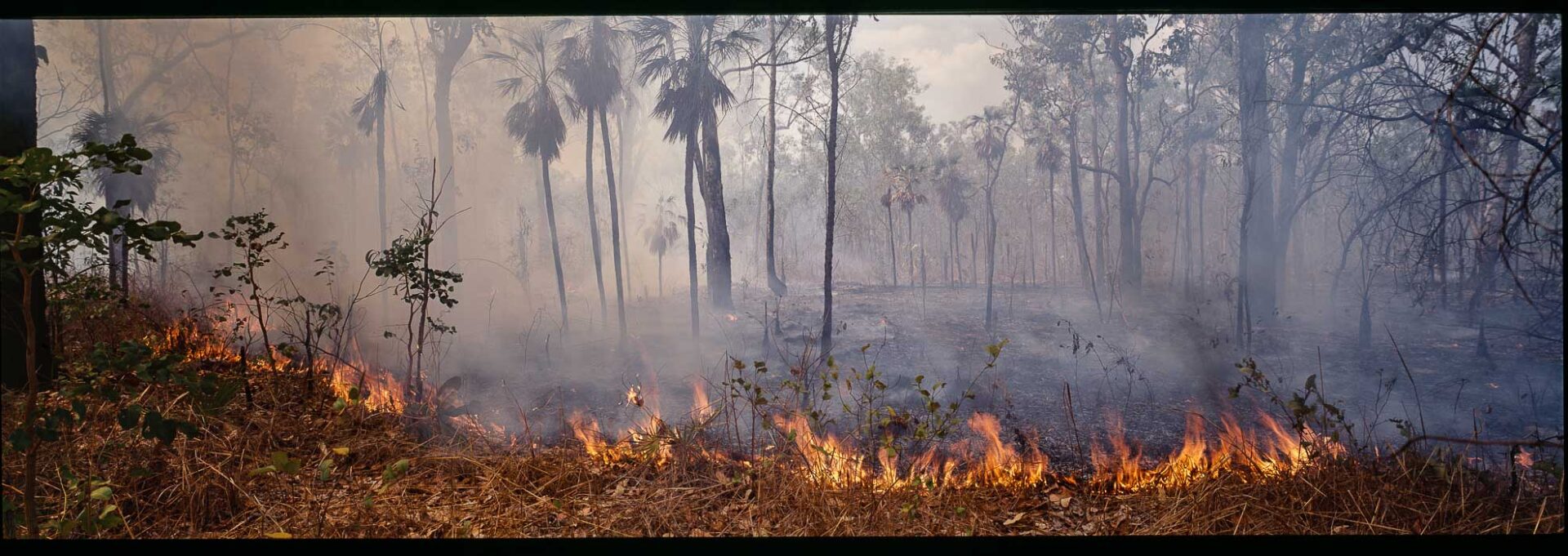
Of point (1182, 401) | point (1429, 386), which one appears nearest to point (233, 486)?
point (1182, 401)

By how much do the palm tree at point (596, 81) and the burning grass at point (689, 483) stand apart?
75 cm

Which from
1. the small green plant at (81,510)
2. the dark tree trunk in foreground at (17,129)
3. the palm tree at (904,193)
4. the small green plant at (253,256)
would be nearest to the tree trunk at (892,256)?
the palm tree at (904,193)

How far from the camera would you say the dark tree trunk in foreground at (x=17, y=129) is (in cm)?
308

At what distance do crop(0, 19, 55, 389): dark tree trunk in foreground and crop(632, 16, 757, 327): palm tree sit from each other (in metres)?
2.57

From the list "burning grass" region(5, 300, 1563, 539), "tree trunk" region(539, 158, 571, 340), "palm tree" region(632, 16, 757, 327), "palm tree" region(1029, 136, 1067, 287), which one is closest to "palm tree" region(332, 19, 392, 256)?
"tree trunk" region(539, 158, 571, 340)

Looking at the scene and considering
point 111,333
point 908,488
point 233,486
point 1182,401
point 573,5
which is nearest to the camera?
point 573,5

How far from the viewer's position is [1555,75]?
2.99 metres

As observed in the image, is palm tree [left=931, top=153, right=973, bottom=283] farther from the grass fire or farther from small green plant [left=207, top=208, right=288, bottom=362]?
small green plant [left=207, top=208, right=288, bottom=362]

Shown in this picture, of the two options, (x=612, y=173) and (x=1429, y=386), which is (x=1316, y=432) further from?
(x=612, y=173)

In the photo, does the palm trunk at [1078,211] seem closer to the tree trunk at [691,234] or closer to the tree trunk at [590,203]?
the tree trunk at [691,234]

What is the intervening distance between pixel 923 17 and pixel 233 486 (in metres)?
3.36

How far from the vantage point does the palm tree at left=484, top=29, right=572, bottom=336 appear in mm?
3252

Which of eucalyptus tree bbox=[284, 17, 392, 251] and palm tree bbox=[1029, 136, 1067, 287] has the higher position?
eucalyptus tree bbox=[284, 17, 392, 251]

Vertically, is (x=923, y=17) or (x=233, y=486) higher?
(x=923, y=17)
